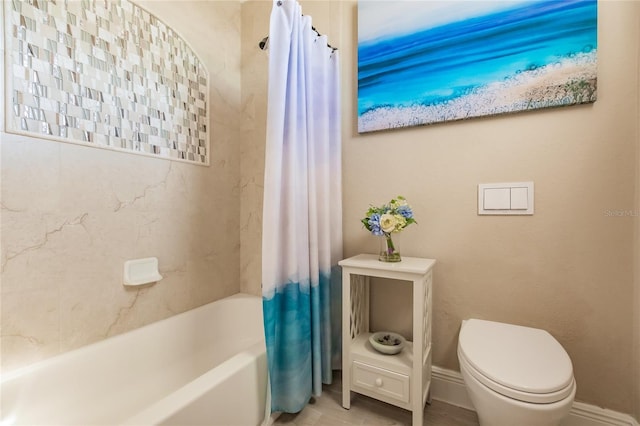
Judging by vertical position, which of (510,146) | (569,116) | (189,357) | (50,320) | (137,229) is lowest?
(189,357)

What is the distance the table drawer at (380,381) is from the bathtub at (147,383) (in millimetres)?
441

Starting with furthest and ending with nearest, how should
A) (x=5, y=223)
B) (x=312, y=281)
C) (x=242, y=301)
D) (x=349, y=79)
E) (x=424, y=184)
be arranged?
1. (x=242, y=301)
2. (x=349, y=79)
3. (x=424, y=184)
4. (x=312, y=281)
5. (x=5, y=223)

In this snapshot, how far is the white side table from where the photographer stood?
116 centimetres

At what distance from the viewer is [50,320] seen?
3.45 feet

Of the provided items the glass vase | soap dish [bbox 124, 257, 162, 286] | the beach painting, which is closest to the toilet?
the glass vase

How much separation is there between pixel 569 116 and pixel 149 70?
1.98 meters

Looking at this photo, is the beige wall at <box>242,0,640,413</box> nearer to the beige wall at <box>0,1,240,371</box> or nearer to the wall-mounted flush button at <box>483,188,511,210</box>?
the wall-mounted flush button at <box>483,188,511,210</box>

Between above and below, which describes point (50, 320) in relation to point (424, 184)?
below

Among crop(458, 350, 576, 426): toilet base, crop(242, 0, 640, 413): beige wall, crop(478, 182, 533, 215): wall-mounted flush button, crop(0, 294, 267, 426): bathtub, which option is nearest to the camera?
crop(458, 350, 576, 426): toilet base

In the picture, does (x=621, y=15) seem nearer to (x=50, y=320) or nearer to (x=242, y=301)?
(x=242, y=301)

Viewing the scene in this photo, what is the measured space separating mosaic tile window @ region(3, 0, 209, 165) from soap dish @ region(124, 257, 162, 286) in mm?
549

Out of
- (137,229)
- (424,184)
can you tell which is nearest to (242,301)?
(137,229)

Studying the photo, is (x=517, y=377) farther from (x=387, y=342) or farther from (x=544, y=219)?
(x=544, y=219)

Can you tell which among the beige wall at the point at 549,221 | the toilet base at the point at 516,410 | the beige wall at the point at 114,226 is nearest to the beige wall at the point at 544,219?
the beige wall at the point at 549,221
